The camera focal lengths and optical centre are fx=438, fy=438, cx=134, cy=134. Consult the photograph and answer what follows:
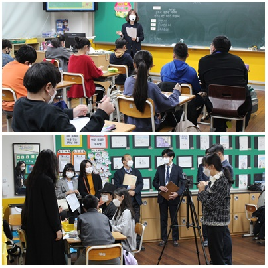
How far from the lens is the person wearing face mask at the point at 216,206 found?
11.5ft

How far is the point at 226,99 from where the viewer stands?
168 inches

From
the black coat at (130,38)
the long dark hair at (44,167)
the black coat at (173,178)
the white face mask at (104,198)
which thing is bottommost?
the white face mask at (104,198)

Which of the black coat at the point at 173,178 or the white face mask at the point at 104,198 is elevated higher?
the black coat at the point at 173,178

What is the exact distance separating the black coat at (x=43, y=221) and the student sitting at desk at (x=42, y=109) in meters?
0.67

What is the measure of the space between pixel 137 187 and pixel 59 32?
5.60 m

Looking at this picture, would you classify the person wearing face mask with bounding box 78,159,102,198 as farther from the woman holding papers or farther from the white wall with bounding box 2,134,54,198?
the woman holding papers

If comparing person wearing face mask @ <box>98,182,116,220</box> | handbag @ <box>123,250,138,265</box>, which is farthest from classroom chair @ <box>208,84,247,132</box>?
handbag @ <box>123,250,138,265</box>

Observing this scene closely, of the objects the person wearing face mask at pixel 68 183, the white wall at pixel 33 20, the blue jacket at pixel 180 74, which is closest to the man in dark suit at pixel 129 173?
the person wearing face mask at pixel 68 183

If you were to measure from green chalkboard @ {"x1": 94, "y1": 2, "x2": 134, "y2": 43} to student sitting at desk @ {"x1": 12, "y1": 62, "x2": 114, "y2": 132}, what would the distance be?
23.9 feet

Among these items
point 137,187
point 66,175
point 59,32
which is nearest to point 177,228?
point 137,187

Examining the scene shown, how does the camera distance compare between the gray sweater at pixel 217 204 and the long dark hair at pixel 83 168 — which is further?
the long dark hair at pixel 83 168

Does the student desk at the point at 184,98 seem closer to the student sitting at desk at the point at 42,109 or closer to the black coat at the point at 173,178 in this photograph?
the black coat at the point at 173,178

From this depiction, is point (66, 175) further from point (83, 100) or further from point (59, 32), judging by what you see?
point (59, 32)

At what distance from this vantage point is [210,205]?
A: 3523 millimetres
